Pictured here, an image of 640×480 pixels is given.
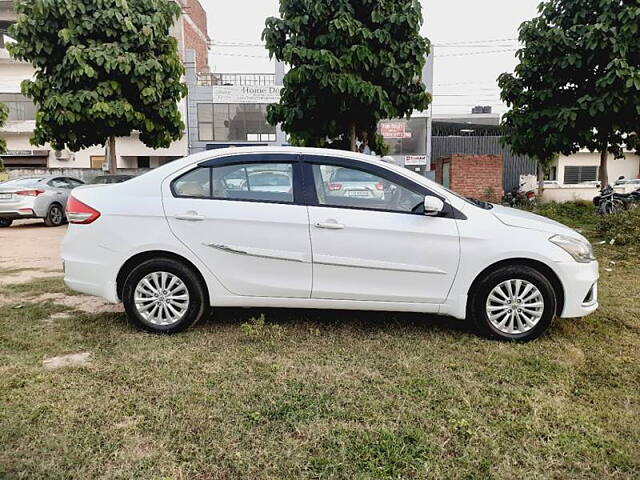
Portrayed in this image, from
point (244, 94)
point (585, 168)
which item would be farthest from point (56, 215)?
point (585, 168)

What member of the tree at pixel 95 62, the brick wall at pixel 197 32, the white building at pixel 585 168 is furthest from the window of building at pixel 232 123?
the white building at pixel 585 168

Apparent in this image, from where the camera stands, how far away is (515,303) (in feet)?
13.2

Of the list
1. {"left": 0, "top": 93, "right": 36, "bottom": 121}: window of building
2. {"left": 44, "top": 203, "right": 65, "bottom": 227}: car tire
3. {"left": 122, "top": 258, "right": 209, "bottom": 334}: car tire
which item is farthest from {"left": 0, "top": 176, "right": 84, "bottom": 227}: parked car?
{"left": 0, "top": 93, "right": 36, "bottom": 121}: window of building

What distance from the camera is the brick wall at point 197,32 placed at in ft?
104

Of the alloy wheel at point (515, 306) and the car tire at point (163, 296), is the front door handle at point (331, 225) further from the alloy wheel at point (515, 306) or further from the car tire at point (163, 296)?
the alloy wheel at point (515, 306)

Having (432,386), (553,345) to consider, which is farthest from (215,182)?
(553,345)

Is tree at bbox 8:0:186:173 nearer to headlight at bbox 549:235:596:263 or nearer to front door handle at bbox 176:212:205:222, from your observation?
front door handle at bbox 176:212:205:222

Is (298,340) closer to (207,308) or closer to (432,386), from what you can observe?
(207,308)

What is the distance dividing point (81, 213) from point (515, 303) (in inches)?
141

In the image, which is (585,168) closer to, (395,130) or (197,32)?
(395,130)

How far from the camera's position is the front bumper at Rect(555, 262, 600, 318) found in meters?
4.00

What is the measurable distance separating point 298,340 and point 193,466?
5.77 feet

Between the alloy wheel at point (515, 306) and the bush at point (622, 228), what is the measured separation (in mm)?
5385

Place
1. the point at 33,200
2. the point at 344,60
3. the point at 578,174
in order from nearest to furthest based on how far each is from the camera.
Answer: the point at 344,60 → the point at 33,200 → the point at 578,174
